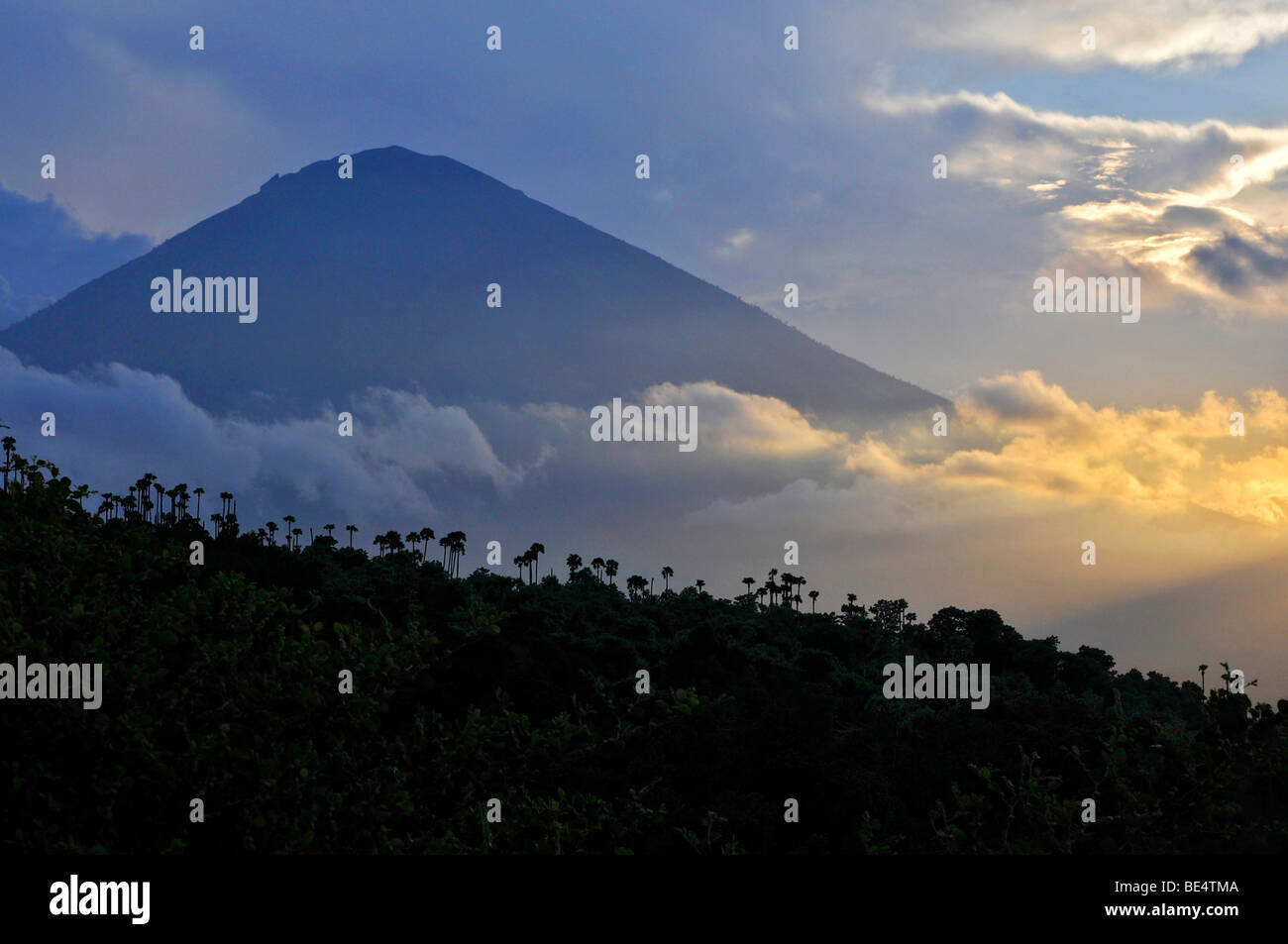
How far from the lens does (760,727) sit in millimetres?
16844

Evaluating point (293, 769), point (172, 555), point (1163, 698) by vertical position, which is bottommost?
point (1163, 698)

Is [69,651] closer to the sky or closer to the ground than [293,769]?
closer to the sky

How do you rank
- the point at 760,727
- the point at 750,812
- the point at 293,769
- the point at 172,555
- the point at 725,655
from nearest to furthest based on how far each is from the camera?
the point at 293,769
the point at 172,555
the point at 750,812
the point at 760,727
the point at 725,655

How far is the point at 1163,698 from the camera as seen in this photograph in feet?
129

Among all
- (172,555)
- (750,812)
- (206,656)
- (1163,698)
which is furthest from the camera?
(1163,698)
